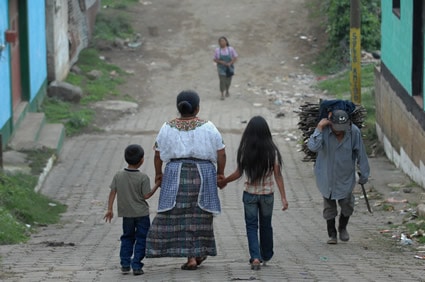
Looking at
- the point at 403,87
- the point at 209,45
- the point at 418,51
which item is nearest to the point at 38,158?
the point at 403,87

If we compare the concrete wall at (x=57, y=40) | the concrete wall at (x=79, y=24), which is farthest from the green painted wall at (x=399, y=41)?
the concrete wall at (x=79, y=24)

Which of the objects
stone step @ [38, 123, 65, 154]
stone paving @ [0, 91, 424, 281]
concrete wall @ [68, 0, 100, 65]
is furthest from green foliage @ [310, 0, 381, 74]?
stone step @ [38, 123, 65, 154]

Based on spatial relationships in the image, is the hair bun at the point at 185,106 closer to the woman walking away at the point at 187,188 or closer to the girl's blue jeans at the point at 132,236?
the woman walking away at the point at 187,188

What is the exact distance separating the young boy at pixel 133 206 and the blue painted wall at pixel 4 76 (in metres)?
7.74

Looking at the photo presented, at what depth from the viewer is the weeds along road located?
938cm

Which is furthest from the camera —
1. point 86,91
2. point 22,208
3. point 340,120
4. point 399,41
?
point 86,91

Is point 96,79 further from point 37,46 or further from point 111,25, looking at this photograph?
point 111,25

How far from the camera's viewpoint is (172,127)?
9.09 m

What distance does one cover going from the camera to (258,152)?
9.20 meters

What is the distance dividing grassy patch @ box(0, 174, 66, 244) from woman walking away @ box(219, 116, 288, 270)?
11.2 feet

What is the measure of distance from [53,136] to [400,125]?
21.1 feet

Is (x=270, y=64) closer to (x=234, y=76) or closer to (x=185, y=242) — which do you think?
(x=234, y=76)

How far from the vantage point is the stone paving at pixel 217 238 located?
9008 mm

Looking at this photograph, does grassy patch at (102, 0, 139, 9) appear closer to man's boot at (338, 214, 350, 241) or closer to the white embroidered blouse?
man's boot at (338, 214, 350, 241)
